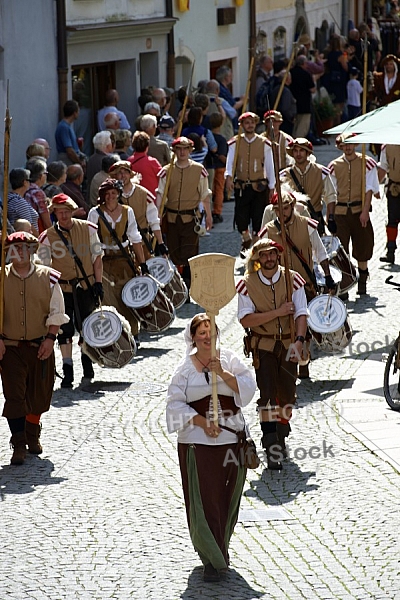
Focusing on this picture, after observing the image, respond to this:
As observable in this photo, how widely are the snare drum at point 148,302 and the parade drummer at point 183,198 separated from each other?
218 cm

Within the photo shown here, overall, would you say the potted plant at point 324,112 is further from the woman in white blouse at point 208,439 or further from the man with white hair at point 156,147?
the woman in white blouse at point 208,439

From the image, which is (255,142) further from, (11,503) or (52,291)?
(11,503)

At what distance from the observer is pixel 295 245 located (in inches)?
471

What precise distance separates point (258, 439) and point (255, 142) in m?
7.17

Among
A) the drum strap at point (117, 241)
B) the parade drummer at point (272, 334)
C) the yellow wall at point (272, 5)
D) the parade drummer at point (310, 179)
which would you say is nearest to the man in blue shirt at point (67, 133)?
the parade drummer at point (310, 179)

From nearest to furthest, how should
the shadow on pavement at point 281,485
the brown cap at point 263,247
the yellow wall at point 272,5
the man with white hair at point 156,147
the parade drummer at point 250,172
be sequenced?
1. the shadow on pavement at point 281,485
2. the brown cap at point 263,247
3. the parade drummer at point 250,172
4. the man with white hair at point 156,147
5. the yellow wall at point 272,5

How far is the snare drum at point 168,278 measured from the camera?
14758 mm

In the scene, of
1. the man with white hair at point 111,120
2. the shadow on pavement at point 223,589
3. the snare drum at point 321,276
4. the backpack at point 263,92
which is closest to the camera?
the shadow on pavement at point 223,589

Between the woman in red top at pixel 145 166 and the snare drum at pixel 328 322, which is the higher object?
the woman in red top at pixel 145 166

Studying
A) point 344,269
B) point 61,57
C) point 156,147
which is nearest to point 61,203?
point 344,269

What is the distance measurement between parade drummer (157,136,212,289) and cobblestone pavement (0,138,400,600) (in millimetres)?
3232

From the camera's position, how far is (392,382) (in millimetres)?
11859

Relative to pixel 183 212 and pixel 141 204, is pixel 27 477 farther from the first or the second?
pixel 183 212

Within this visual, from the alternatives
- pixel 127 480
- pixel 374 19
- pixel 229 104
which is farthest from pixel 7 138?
pixel 374 19
